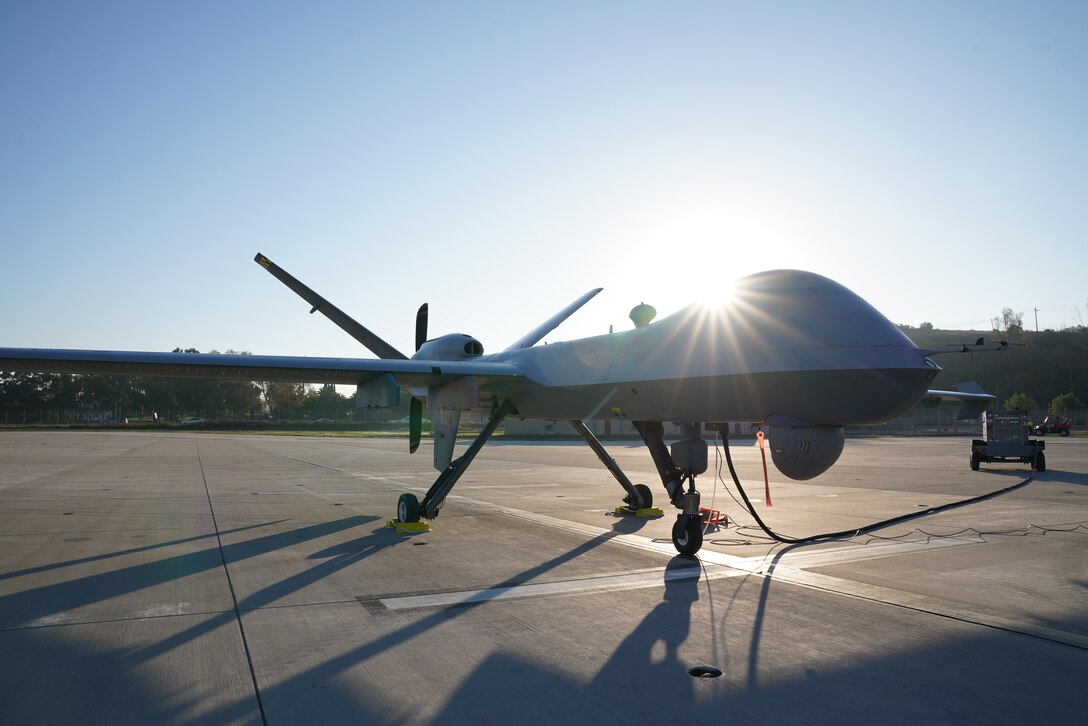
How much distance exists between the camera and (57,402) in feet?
333

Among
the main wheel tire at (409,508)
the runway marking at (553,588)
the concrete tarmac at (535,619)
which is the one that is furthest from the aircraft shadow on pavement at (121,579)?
the runway marking at (553,588)

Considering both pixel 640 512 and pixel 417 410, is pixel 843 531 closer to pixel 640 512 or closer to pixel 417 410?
pixel 640 512

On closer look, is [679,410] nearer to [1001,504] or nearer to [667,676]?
[667,676]

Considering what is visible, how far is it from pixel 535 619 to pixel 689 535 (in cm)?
336

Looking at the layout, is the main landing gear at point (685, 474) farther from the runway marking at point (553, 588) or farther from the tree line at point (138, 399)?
the tree line at point (138, 399)

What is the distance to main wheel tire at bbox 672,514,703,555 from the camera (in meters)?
8.84

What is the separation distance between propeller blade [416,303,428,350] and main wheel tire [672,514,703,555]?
8312 mm

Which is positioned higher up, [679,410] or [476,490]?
[679,410]

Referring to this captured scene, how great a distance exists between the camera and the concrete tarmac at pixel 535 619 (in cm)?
425

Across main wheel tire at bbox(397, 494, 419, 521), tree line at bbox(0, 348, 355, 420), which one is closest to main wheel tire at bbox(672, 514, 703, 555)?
main wheel tire at bbox(397, 494, 419, 521)

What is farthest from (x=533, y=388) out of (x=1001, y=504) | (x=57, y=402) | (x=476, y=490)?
(x=57, y=402)

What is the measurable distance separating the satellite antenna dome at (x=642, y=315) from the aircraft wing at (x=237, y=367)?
2.39 meters

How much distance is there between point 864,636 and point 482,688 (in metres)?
3.19

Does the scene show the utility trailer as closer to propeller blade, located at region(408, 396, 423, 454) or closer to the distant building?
propeller blade, located at region(408, 396, 423, 454)
